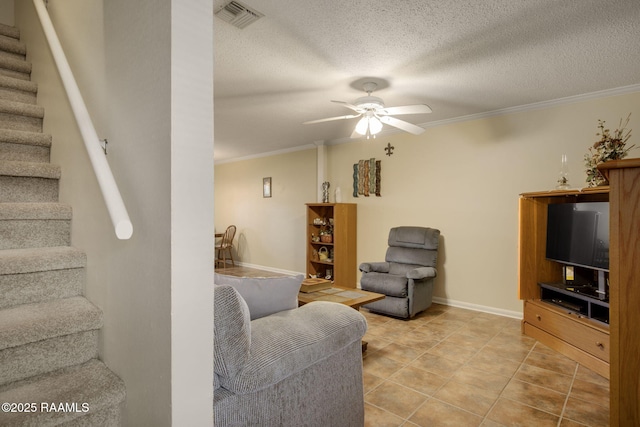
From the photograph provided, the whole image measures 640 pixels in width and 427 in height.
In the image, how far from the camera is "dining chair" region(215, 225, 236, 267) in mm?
7170

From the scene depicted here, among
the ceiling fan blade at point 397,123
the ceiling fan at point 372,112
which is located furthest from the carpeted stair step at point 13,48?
the ceiling fan blade at point 397,123

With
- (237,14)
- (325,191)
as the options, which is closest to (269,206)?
(325,191)

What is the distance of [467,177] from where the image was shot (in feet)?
14.2

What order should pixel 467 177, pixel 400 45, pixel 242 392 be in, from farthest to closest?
pixel 467 177
pixel 400 45
pixel 242 392

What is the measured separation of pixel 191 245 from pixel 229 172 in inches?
281

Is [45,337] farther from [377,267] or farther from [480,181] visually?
[480,181]

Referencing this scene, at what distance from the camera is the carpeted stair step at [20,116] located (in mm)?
1961

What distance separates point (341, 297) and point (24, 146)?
2.40 metres

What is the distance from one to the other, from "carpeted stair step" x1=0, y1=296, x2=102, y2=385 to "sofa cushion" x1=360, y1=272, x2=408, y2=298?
10.0ft

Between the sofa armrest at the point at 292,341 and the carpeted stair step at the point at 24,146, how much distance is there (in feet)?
5.18

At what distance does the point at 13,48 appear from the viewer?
256 centimetres

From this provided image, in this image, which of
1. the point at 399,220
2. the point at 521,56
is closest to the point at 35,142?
the point at 521,56

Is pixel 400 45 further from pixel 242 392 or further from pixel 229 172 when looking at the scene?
pixel 229 172

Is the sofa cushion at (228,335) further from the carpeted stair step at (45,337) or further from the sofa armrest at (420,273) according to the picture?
the sofa armrest at (420,273)
